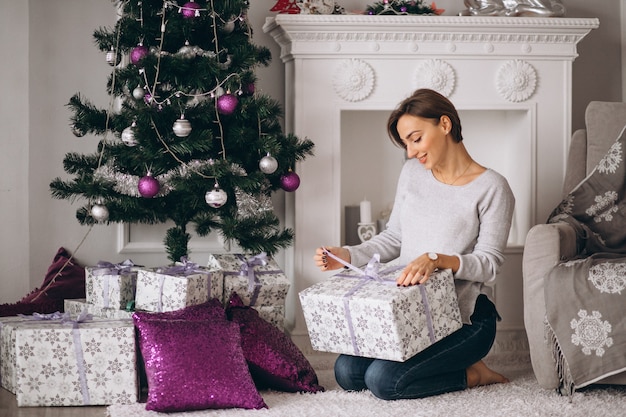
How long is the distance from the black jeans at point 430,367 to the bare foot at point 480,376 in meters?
0.03

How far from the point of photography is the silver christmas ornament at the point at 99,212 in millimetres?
2725

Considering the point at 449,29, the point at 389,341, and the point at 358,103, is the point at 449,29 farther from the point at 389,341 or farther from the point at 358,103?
the point at 389,341

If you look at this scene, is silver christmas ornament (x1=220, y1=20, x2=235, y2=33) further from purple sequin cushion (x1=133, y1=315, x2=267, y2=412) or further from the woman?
purple sequin cushion (x1=133, y1=315, x2=267, y2=412)

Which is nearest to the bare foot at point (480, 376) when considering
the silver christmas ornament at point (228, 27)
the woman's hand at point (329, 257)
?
the woman's hand at point (329, 257)

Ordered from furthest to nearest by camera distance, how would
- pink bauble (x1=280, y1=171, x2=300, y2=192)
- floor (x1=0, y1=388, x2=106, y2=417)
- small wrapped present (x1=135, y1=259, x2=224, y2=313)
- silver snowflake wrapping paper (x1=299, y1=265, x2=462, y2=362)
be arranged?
pink bauble (x1=280, y1=171, x2=300, y2=192)
small wrapped present (x1=135, y1=259, x2=224, y2=313)
floor (x1=0, y1=388, x2=106, y2=417)
silver snowflake wrapping paper (x1=299, y1=265, x2=462, y2=362)

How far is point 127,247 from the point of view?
3.37 m

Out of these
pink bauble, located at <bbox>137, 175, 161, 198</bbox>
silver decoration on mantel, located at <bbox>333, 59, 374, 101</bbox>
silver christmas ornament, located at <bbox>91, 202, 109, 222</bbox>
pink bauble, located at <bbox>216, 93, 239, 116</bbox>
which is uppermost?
silver decoration on mantel, located at <bbox>333, 59, 374, 101</bbox>

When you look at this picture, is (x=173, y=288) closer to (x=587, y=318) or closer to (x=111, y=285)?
(x=111, y=285)

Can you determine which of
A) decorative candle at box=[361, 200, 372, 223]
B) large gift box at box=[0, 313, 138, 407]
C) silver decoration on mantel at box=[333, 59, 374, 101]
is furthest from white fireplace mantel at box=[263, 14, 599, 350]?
large gift box at box=[0, 313, 138, 407]

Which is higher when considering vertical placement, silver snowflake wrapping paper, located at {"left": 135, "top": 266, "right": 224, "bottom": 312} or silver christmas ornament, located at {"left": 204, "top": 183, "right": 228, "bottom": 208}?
silver christmas ornament, located at {"left": 204, "top": 183, "right": 228, "bottom": 208}

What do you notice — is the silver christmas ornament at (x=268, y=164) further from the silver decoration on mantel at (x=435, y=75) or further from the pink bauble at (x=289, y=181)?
the silver decoration on mantel at (x=435, y=75)

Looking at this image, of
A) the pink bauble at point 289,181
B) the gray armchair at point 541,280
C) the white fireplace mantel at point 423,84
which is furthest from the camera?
the white fireplace mantel at point 423,84

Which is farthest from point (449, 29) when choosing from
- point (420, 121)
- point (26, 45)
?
point (26, 45)

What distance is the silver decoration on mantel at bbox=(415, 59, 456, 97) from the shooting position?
3234mm
